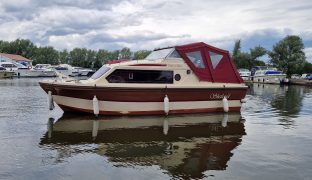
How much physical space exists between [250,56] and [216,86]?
234 feet

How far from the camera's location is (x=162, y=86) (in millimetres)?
15367

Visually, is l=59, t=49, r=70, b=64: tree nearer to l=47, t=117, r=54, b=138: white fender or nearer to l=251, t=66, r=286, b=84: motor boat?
l=251, t=66, r=286, b=84: motor boat

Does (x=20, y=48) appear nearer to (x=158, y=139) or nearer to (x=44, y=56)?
(x=44, y=56)

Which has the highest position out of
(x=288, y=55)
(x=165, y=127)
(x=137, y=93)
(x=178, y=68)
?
(x=288, y=55)

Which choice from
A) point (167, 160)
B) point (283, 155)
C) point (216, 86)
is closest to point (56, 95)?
point (216, 86)

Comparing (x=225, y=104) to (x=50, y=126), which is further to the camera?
(x=225, y=104)

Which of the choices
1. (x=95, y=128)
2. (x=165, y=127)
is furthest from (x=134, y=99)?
(x=95, y=128)

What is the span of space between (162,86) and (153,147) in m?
5.26

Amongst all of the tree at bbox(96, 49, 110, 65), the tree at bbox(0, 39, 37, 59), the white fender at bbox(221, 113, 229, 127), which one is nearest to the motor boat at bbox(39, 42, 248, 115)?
the white fender at bbox(221, 113, 229, 127)

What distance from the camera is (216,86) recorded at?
16.5 meters

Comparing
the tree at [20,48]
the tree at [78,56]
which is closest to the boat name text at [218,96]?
the tree at [78,56]

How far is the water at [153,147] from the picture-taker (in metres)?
8.16

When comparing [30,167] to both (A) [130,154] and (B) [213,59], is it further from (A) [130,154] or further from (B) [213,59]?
(B) [213,59]

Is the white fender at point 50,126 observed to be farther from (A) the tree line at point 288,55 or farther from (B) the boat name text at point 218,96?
(A) the tree line at point 288,55
